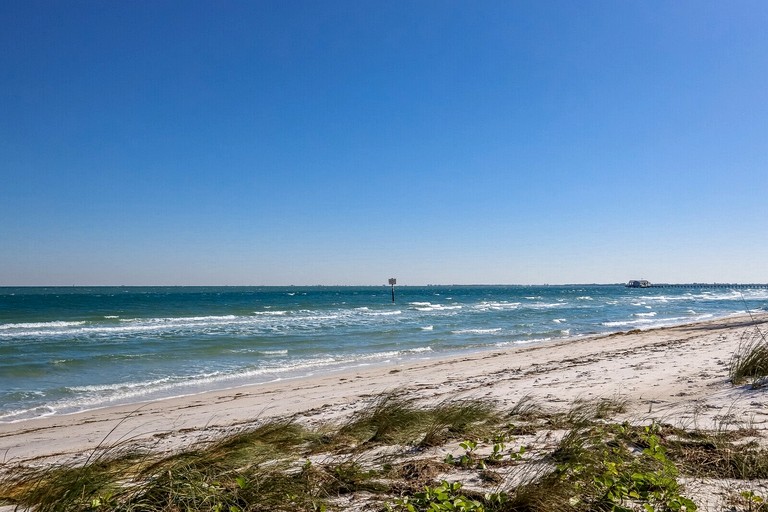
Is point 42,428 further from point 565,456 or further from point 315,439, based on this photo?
point 565,456

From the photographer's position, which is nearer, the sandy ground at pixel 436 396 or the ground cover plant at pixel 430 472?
the ground cover plant at pixel 430 472

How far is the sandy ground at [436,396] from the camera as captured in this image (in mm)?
6387

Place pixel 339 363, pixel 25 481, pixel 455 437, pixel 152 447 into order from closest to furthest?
pixel 25 481
pixel 455 437
pixel 152 447
pixel 339 363

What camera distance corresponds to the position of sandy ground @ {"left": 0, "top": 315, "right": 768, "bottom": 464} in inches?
251

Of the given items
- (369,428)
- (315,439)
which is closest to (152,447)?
(315,439)

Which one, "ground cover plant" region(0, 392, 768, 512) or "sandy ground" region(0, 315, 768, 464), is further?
"sandy ground" region(0, 315, 768, 464)

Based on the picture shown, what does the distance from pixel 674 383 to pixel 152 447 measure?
8.43 m

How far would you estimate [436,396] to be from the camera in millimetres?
8828

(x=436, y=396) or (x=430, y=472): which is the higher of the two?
(x=430, y=472)

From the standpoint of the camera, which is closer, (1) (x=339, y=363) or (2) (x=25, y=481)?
(2) (x=25, y=481)

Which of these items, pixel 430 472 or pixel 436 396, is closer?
pixel 430 472

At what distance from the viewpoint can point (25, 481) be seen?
4.25m

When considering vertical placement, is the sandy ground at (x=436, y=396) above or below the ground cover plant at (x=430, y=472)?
below

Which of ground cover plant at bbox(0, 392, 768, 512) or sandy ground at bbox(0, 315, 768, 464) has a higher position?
ground cover plant at bbox(0, 392, 768, 512)
